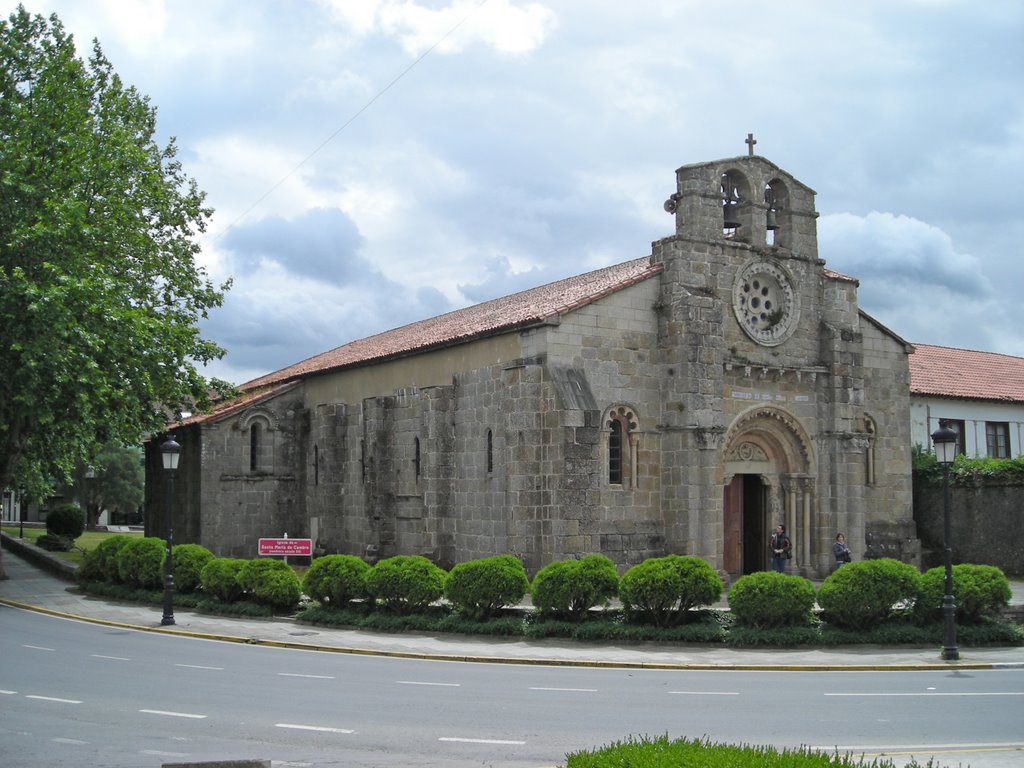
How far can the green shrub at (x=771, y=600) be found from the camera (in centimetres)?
1869

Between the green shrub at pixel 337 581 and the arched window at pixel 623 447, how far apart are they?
23.6 feet

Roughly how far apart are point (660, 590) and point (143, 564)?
15.1 meters

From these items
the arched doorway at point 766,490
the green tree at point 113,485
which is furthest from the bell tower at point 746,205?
the green tree at point 113,485

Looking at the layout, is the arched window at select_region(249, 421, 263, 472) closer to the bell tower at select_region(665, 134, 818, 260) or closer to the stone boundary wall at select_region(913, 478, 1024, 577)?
the bell tower at select_region(665, 134, 818, 260)

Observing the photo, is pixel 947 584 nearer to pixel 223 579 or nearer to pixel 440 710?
pixel 440 710

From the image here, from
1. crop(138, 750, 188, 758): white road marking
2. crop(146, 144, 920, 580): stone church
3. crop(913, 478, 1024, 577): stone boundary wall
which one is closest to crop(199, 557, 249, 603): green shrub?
crop(146, 144, 920, 580): stone church

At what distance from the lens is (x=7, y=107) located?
27.7 m

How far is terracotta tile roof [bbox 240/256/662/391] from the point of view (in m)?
25.7

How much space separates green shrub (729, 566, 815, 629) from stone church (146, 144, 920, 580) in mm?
5723

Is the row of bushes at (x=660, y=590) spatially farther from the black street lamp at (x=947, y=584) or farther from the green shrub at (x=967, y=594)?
the black street lamp at (x=947, y=584)

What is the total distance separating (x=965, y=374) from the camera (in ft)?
126

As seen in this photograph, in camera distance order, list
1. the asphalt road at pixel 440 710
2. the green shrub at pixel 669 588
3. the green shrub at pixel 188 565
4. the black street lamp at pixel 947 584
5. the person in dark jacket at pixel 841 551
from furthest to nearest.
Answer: the person in dark jacket at pixel 841 551, the green shrub at pixel 188 565, the green shrub at pixel 669 588, the black street lamp at pixel 947 584, the asphalt road at pixel 440 710

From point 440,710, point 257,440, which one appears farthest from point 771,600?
point 257,440

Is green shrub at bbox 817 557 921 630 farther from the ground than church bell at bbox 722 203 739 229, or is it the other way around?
church bell at bbox 722 203 739 229
